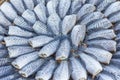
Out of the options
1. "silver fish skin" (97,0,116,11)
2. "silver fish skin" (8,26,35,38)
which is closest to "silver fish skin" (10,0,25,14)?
"silver fish skin" (8,26,35,38)

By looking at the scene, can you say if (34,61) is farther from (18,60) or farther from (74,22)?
(74,22)

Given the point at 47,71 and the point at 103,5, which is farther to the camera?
the point at 103,5

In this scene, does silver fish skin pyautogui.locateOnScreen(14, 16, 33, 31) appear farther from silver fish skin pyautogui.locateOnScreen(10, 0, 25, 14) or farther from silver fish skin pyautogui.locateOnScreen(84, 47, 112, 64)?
silver fish skin pyautogui.locateOnScreen(84, 47, 112, 64)

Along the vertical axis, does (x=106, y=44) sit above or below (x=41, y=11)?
below

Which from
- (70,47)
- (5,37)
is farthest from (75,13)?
(5,37)

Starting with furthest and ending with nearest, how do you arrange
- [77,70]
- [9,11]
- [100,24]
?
[9,11], [100,24], [77,70]

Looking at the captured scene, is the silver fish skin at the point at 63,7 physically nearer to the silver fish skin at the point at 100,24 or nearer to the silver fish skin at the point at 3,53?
the silver fish skin at the point at 100,24

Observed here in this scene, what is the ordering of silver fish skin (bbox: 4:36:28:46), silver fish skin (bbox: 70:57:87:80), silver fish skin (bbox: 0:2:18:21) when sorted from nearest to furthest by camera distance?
silver fish skin (bbox: 70:57:87:80)
silver fish skin (bbox: 4:36:28:46)
silver fish skin (bbox: 0:2:18:21)

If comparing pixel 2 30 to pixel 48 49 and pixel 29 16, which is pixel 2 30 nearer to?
pixel 29 16

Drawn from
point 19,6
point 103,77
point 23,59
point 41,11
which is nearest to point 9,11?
point 19,6
